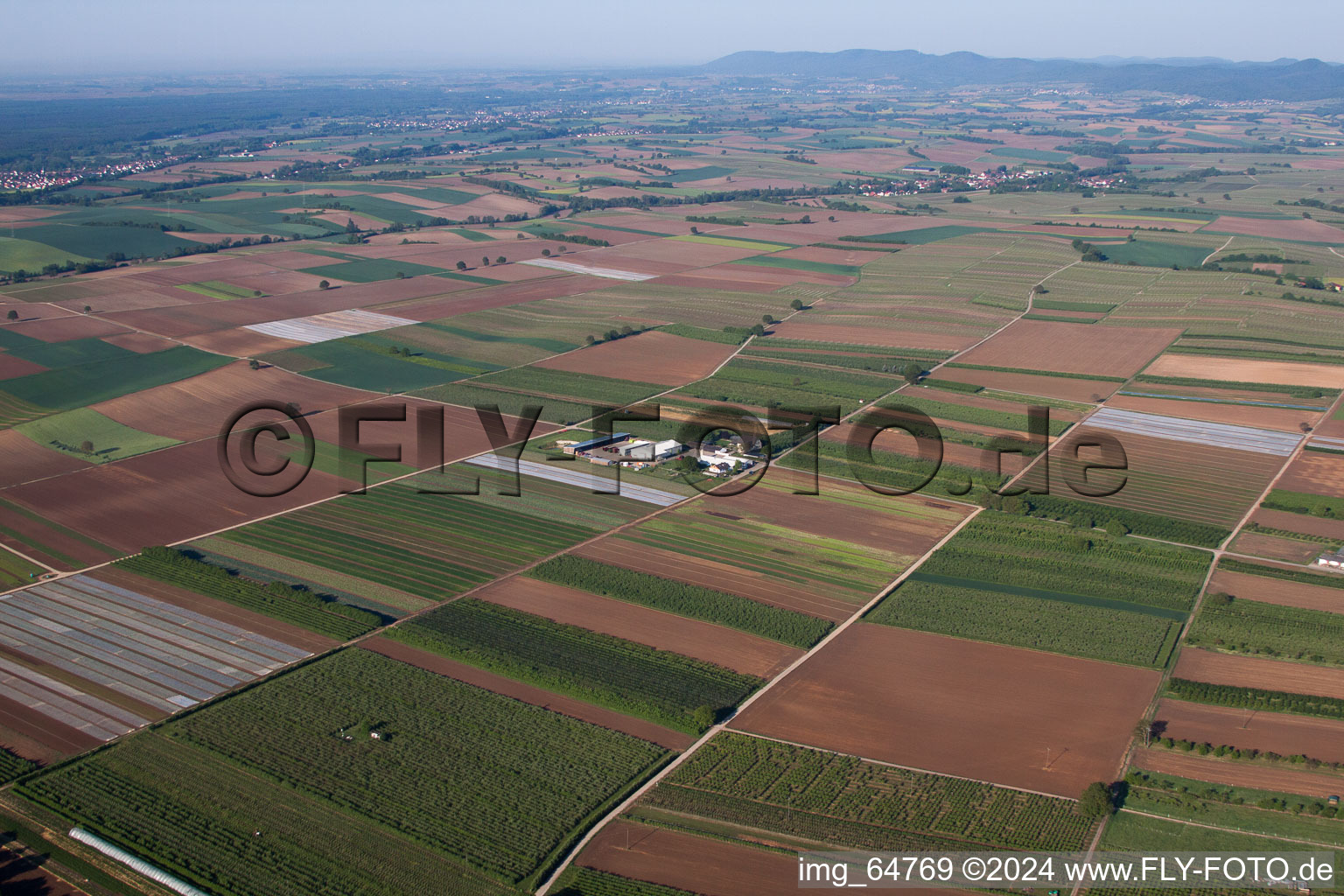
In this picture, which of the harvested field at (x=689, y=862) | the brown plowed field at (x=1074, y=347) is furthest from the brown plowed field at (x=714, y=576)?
the brown plowed field at (x=1074, y=347)

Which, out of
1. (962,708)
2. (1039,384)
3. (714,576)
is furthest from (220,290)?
(962,708)

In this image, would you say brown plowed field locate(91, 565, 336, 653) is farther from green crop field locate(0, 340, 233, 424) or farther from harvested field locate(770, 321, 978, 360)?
harvested field locate(770, 321, 978, 360)

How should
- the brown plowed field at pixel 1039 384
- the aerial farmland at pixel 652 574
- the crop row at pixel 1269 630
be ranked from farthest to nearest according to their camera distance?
the brown plowed field at pixel 1039 384
the crop row at pixel 1269 630
the aerial farmland at pixel 652 574

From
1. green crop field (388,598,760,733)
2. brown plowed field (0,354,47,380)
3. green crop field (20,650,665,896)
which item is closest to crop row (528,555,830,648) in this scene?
green crop field (388,598,760,733)

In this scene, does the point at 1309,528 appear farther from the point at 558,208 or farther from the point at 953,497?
the point at 558,208

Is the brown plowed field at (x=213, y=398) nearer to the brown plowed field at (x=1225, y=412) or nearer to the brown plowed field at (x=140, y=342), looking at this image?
the brown plowed field at (x=140, y=342)

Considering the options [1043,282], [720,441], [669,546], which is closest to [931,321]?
[1043,282]
